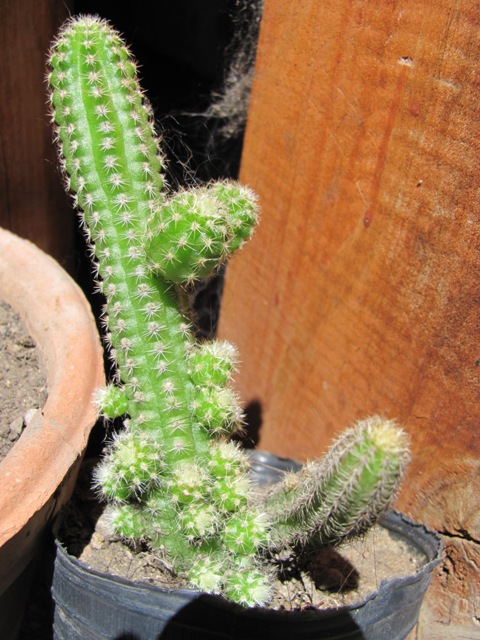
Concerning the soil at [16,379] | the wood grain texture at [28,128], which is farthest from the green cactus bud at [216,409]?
the wood grain texture at [28,128]

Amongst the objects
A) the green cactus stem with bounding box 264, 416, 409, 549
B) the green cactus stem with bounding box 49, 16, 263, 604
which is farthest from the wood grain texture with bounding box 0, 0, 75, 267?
the green cactus stem with bounding box 264, 416, 409, 549

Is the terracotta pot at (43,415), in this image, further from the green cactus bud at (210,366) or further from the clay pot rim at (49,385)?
the green cactus bud at (210,366)

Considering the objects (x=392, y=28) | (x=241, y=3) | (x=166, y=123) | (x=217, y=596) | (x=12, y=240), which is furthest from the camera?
(x=166, y=123)

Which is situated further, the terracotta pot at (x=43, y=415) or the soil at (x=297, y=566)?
the soil at (x=297, y=566)

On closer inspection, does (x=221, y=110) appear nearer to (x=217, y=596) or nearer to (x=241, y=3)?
(x=241, y=3)

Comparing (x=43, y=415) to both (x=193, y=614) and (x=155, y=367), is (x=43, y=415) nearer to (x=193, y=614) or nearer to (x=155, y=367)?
(x=155, y=367)

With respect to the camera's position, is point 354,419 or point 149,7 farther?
point 149,7

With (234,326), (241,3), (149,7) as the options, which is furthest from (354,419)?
(149,7)
